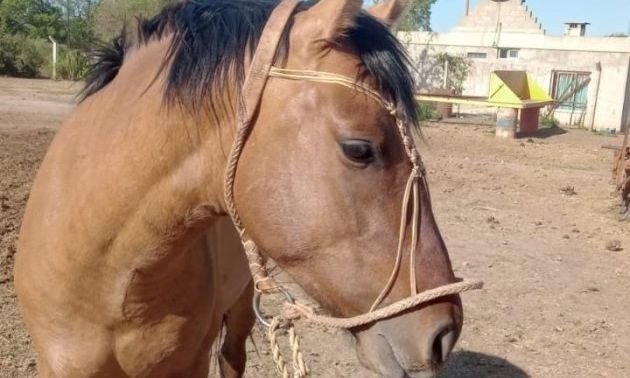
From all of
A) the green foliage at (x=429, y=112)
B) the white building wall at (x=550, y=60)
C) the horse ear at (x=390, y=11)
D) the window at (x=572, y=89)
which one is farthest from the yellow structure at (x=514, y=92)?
the horse ear at (x=390, y=11)

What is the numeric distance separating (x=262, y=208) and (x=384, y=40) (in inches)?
19.0

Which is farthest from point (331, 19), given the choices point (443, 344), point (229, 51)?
point (443, 344)

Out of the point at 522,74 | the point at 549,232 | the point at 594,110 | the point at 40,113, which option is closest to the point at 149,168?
the point at 549,232

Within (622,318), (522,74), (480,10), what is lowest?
(622,318)

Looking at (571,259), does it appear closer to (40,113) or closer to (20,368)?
(20,368)

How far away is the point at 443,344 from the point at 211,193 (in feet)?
2.14

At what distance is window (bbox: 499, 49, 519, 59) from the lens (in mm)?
23400

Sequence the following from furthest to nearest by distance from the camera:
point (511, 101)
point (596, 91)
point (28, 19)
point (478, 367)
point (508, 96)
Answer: point (28, 19) < point (596, 91) < point (508, 96) < point (511, 101) < point (478, 367)

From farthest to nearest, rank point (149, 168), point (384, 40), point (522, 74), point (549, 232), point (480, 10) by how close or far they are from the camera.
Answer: point (480, 10) < point (522, 74) < point (549, 232) < point (149, 168) < point (384, 40)

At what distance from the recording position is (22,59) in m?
26.7

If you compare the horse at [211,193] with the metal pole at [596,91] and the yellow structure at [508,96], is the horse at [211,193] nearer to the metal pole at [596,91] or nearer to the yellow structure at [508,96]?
the yellow structure at [508,96]

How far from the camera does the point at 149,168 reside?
1668 millimetres

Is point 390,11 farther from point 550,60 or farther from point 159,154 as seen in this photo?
point 550,60

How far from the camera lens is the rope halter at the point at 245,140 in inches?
54.1
